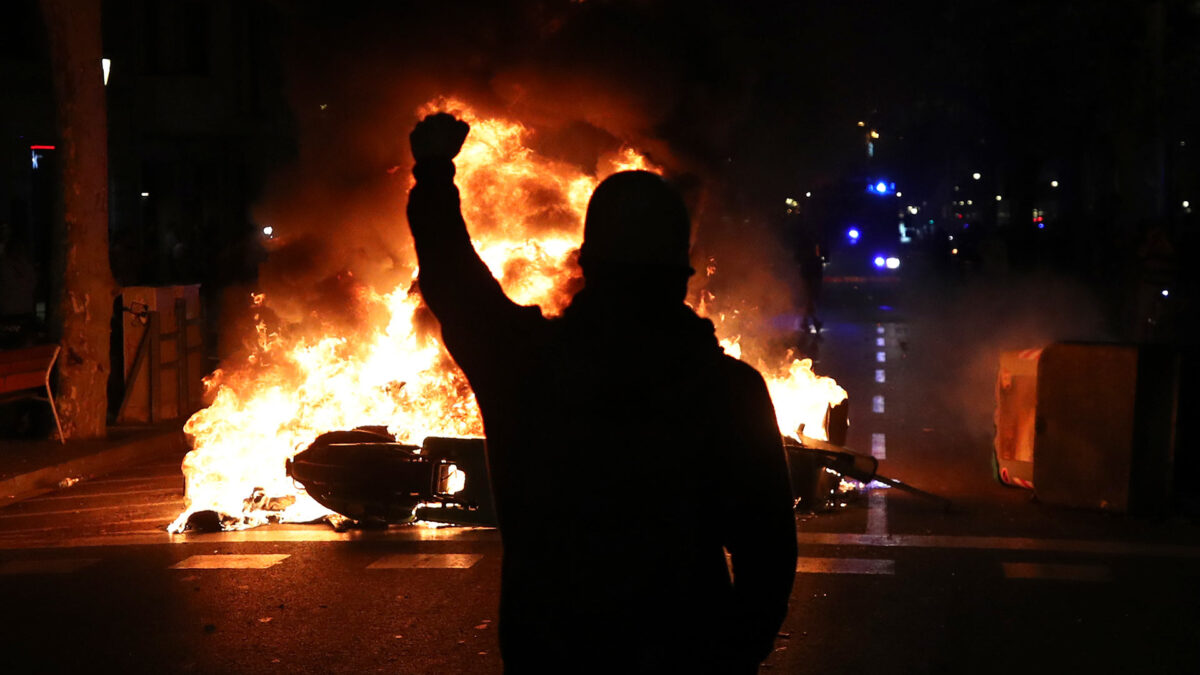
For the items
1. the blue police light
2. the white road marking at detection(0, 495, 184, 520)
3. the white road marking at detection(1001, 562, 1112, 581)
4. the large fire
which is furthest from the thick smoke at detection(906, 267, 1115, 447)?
the white road marking at detection(0, 495, 184, 520)

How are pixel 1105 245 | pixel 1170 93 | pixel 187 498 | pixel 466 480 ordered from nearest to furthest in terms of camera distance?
1. pixel 466 480
2. pixel 187 498
3. pixel 1170 93
4. pixel 1105 245

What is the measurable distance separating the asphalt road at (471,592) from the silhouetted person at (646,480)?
326 centimetres

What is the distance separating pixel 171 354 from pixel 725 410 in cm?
1201

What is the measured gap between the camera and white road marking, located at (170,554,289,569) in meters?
7.26

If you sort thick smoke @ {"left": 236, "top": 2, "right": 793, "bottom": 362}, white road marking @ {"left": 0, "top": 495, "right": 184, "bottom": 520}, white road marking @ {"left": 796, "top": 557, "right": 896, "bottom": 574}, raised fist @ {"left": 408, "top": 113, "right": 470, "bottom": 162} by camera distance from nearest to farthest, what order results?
raised fist @ {"left": 408, "top": 113, "right": 470, "bottom": 162} < white road marking @ {"left": 796, "top": 557, "right": 896, "bottom": 574} < white road marking @ {"left": 0, "top": 495, "right": 184, "bottom": 520} < thick smoke @ {"left": 236, "top": 2, "right": 793, "bottom": 362}

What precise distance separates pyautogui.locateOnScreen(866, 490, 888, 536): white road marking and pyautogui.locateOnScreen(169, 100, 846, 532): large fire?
0.62m

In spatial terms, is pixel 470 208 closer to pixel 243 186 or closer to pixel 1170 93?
pixel 1170 93

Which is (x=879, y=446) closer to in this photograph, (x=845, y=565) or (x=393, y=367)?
(x=845, y=565)

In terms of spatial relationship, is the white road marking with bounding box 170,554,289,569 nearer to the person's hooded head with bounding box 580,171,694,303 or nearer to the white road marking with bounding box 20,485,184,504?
the white road marking with bounding box 20,485,184,504

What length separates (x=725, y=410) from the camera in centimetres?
226

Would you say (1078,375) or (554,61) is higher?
(554,61)

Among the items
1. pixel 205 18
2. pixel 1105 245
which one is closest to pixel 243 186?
pixel 205 18

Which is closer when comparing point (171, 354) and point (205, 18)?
point (171, 354)

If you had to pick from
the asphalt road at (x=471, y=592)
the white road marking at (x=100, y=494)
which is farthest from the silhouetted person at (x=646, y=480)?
the white road marking at (x=100, y=494)
